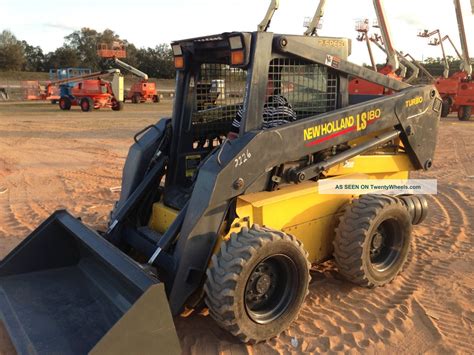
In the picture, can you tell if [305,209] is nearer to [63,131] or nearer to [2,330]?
[2,330]

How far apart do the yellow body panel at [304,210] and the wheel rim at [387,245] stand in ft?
1.38

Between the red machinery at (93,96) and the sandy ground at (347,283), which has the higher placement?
the red machinery at (93,96)

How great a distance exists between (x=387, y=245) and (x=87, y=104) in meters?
20.9

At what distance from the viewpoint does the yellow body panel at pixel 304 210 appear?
12.0 ft

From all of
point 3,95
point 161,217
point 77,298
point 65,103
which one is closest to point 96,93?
point 65,103

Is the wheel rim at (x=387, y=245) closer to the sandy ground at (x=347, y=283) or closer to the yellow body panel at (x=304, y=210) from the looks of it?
the sandy ground at (x=347, y=283)

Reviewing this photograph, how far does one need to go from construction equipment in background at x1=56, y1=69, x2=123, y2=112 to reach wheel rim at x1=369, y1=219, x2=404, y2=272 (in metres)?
20.7

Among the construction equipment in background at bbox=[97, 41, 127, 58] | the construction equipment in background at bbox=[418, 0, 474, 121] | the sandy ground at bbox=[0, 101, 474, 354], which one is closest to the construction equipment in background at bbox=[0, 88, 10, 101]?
the construction equipment in background at bbox=[97, 41, 127, 58]

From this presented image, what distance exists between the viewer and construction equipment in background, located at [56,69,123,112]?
2306 centimetres

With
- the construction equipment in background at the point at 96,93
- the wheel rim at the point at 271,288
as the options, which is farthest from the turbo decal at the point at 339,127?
the construction equipment in background at the point at 96,93

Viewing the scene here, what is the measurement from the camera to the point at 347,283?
170 inches

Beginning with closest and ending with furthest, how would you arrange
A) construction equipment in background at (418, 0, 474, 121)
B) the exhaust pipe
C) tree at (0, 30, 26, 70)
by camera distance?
1. the exhaust pipe
2. construction equipment in background at (418, 0, 474, 121)
3. tree at (0, 30, 26, 70)

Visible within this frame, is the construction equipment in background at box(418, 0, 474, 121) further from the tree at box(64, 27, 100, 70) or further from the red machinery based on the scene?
the tree at box(64, 27, 100, 70)

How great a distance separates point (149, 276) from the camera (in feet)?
9.47
